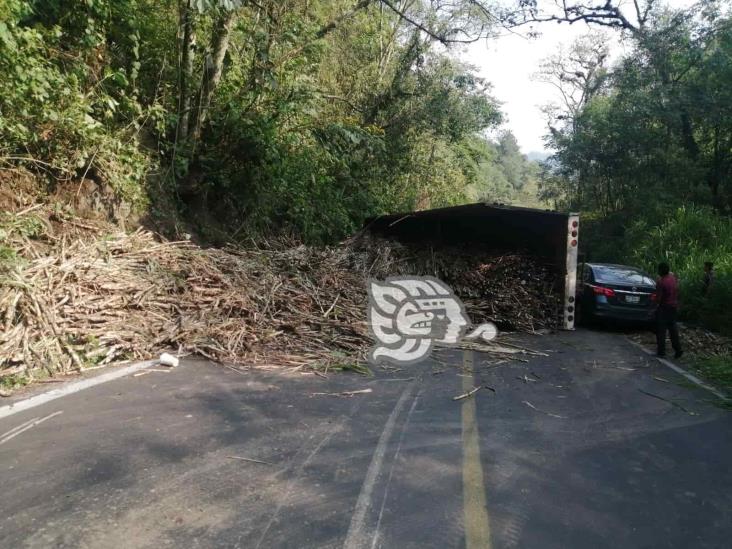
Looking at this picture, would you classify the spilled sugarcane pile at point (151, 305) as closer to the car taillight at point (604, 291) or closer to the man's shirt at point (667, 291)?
the man's shirt at point (667, 291)

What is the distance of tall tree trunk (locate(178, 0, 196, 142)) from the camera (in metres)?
11.1

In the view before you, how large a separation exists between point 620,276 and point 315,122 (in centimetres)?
899

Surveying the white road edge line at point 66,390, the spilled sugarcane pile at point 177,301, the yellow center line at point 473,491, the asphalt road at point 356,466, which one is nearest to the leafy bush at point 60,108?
the spilled sugarcane pile at point 177,301

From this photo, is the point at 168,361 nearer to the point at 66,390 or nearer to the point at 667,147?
the point at 66,390

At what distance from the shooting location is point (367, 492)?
3.86 m

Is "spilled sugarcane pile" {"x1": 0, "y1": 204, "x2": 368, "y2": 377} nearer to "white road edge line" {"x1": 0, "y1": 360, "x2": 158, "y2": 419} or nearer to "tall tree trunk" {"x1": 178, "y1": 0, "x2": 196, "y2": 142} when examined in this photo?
"white road edge line" {"x1": 0, "y1": 360, "x2": 158, "y2": 419}

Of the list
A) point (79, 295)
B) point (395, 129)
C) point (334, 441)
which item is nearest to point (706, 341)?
point (334, 441)

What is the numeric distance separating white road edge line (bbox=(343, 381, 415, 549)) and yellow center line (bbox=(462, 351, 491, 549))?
661 millimetres

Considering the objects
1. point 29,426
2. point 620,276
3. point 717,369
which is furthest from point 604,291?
point 29,426

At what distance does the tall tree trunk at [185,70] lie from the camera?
11148 millimetres

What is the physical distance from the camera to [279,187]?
14.2m

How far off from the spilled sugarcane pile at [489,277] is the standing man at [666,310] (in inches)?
71.8

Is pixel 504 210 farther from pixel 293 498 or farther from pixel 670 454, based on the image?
pixel 293 498

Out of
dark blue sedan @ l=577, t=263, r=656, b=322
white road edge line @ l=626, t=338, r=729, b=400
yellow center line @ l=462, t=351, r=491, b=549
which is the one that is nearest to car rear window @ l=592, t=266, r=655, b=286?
dark blue sedan @ l=577, t=263, r=656, b=322
